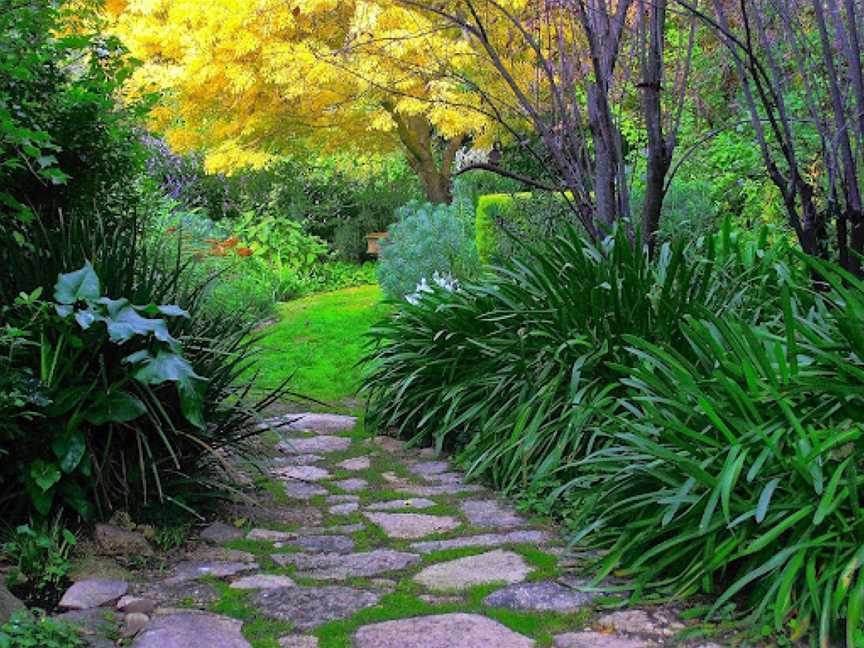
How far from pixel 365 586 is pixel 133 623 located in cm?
72

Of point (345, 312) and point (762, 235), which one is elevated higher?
point (762, 235)

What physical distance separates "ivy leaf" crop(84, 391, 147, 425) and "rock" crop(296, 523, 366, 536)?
2.74 ft

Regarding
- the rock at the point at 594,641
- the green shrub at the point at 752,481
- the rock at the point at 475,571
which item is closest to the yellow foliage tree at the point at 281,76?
the green shrub at the point at 752,481

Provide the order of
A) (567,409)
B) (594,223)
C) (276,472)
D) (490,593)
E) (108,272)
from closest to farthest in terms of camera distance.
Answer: (490,593) < (108,272) < (567,409) < (276,472) < (594,223)

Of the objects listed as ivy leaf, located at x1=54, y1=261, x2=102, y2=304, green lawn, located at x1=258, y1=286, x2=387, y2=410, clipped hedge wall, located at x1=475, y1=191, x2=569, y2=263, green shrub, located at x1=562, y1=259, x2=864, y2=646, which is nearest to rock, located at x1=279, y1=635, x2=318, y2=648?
green shrub, located at x1=562, y1=259, x2=864, y2=646

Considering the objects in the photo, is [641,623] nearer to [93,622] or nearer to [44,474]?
[93,622]

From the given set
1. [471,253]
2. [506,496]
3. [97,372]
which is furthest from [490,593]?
[471,253]

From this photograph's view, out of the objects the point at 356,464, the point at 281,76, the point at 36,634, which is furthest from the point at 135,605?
the point at 281,76

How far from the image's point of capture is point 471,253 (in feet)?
29.1

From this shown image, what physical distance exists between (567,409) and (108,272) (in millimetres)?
1907

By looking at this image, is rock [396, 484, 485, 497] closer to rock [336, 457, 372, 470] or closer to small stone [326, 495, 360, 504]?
small stone [326, 495, 360, 504]

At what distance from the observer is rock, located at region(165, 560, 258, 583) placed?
124 inches

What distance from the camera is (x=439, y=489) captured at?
14.3 feet

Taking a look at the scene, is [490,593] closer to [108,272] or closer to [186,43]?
[108,272]
